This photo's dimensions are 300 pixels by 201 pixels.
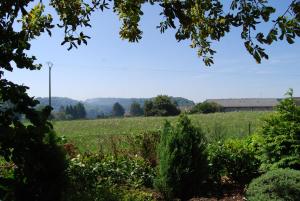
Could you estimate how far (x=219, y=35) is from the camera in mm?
4043

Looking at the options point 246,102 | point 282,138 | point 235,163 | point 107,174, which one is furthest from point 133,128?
point 246,102

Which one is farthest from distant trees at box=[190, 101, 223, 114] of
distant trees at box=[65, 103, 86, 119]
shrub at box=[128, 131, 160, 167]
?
shrub at box=[128, 131, 160, 167]

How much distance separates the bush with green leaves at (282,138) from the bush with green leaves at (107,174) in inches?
91.6

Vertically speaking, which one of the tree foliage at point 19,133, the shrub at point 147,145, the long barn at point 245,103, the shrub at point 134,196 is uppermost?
the long barn at point 245,103

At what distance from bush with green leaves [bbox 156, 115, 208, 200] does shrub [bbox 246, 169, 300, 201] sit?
4.98 ft

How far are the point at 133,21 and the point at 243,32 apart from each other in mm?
2289

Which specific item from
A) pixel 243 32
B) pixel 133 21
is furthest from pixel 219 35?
pixel 133 21

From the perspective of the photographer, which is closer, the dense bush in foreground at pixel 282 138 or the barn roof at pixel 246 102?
the dense bush in foreground at pixel 282 138

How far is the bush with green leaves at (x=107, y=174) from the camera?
24.9 feet

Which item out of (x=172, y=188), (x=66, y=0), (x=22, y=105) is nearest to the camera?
(x=22, y=105)

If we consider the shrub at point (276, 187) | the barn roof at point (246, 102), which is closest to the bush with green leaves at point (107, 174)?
the shrub at point (276, 187)

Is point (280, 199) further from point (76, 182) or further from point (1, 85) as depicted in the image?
point (1, 85)

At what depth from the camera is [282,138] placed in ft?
28.5

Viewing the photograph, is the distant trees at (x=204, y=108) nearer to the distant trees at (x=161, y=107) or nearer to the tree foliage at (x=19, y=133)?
the distant trees at (x=161, y=107)
